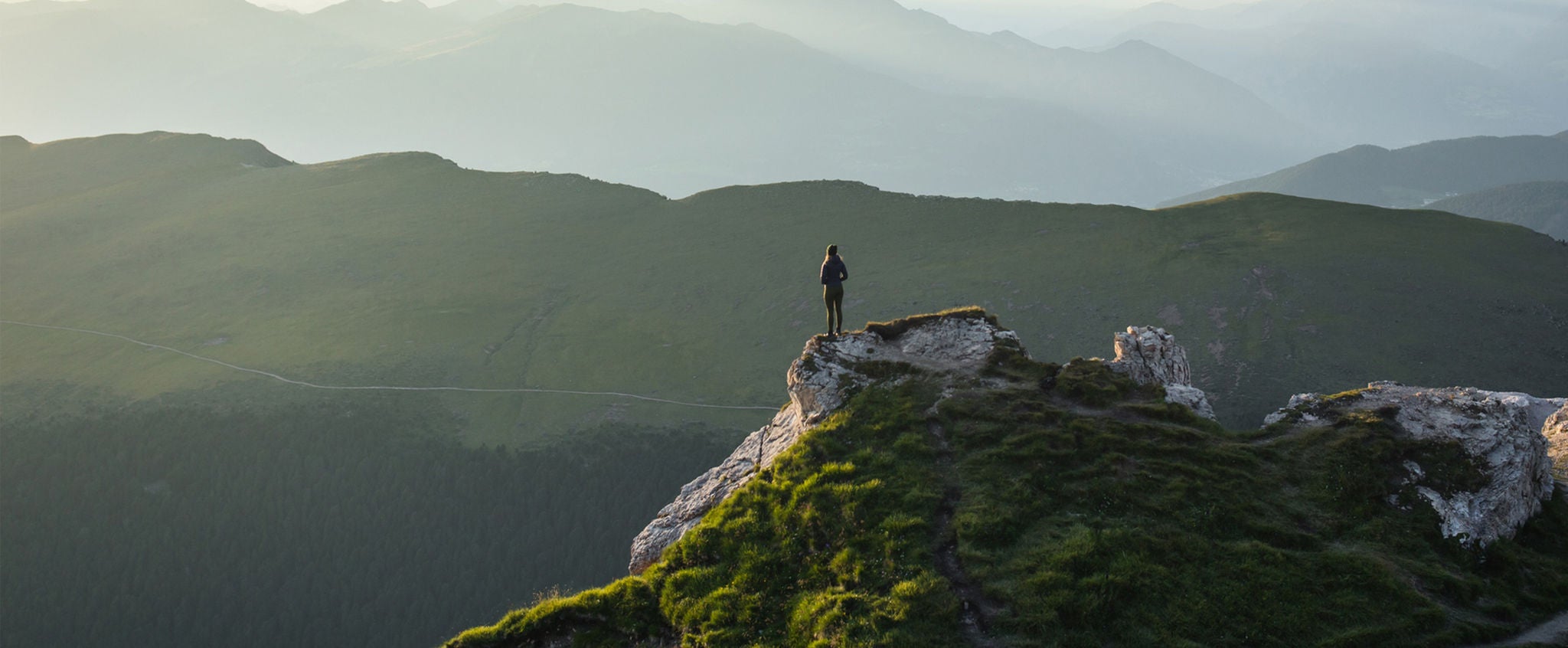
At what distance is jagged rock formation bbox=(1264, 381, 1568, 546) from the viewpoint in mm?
21719

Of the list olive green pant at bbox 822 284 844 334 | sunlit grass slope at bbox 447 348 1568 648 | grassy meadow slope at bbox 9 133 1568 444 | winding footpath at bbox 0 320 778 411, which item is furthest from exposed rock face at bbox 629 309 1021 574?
winding footpath at bbox 0 320 778 411

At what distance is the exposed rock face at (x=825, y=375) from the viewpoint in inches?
1025

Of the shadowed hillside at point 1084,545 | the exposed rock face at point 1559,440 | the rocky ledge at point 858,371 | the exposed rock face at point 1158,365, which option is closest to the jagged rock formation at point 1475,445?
the shadowed hillside at point 1084,545

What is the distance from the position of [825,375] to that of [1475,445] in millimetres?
→ 17738

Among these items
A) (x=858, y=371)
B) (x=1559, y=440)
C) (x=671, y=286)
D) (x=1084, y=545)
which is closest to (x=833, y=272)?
(x=858, y=371)

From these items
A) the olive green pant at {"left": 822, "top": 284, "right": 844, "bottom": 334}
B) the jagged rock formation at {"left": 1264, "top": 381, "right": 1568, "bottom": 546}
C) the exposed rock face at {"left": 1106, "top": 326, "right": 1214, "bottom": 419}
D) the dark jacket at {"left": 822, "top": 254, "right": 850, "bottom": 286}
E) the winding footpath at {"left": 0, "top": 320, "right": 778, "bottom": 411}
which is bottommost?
the winding footpath at {"left": 0, "top": 320, "right": 778, "bottom": 411}

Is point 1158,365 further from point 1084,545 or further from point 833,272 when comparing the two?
point 1084,545

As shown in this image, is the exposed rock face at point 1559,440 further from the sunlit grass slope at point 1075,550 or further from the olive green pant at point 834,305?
the olive green pant at point 834,305

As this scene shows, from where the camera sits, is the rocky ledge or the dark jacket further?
the dark jacket

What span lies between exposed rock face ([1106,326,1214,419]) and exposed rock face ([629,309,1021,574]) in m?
4.19

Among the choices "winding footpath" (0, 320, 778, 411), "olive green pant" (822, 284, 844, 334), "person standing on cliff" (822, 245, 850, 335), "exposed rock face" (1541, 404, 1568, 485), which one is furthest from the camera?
"winding footpath" (0, 320, 778, 411)

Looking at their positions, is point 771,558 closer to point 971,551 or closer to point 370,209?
point 971,551

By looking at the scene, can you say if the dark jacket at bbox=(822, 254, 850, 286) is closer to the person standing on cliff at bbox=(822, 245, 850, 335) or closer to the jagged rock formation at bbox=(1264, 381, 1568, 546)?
the person standing on cliff at bbox=(822, 245, 850, 335)

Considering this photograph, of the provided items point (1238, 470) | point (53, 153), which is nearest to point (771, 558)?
point (1238, 470)
